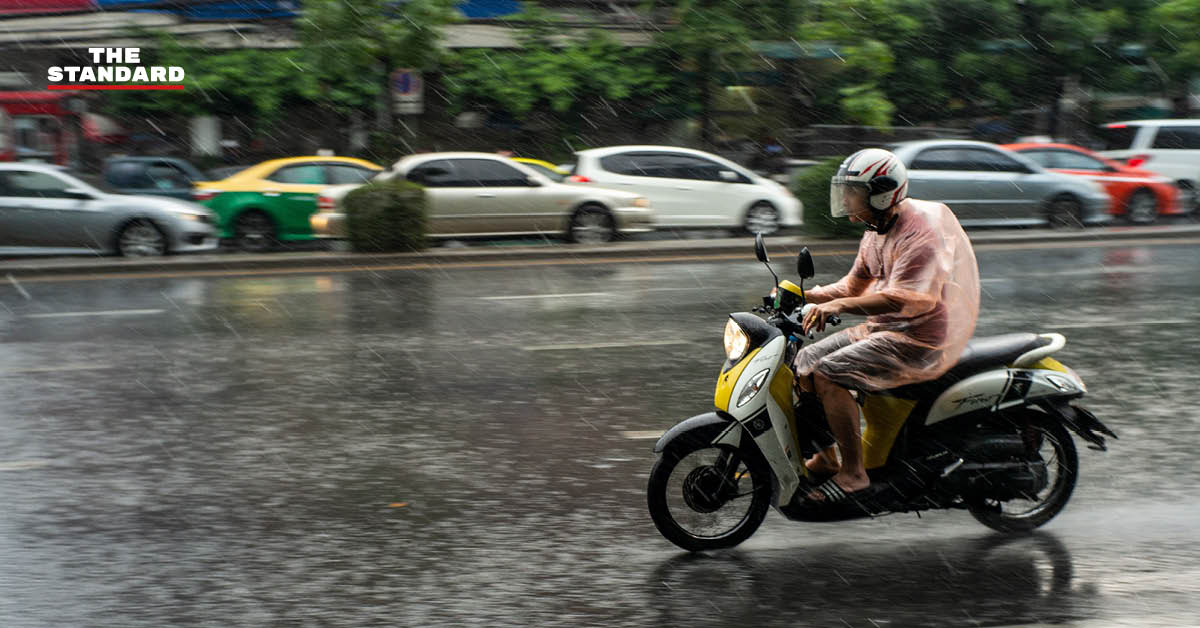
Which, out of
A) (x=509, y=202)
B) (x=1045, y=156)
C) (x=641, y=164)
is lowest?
(x=509, y=202)

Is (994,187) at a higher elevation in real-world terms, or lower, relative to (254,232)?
higher

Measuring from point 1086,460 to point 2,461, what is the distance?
18.7 ft

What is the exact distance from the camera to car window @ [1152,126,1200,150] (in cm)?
2403

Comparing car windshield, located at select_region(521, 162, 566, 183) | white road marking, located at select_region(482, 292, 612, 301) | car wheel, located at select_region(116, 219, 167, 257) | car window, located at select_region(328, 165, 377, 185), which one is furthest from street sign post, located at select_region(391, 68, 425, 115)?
white road marking, located at select_region(482, 292, 612, 301)

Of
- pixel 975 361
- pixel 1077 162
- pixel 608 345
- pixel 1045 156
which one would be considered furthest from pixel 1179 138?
pixel 975 361

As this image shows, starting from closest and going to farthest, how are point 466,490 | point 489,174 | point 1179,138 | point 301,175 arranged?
point 466,490 < point 489,174 < point 301,175 < point 1179,138

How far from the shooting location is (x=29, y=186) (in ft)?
58.9

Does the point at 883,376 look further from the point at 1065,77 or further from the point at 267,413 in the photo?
the point at 1065,77

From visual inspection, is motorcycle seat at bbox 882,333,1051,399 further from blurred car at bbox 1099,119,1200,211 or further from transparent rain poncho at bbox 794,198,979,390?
blurred car at bbox 1099,119,1200,211

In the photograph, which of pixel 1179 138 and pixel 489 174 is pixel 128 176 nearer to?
pixel 489 174

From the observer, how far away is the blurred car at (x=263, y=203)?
19141 millimetres

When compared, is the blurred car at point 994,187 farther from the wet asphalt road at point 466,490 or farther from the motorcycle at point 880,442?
the motorcycle at point 880,442

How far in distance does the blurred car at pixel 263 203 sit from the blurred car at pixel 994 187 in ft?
30.2

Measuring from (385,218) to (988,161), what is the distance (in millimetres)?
9574
